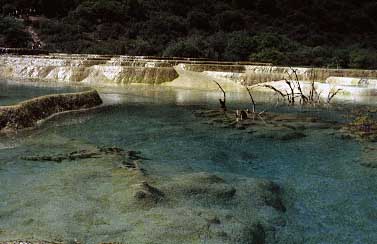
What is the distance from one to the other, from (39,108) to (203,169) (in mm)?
8453

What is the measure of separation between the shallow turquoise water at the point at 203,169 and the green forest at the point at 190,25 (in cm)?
2739

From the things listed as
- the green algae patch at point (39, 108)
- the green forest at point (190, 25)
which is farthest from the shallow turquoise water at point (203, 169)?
the green forest at point (190, 25)

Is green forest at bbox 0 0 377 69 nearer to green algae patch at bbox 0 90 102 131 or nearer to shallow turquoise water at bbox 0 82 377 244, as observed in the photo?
green algae patch at bbox 0 90 102 131

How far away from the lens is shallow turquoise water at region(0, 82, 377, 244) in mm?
7645

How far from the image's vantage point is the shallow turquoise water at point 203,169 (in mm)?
7645

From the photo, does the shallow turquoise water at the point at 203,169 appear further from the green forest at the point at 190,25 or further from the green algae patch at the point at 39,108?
the green forest at the point at 190,25

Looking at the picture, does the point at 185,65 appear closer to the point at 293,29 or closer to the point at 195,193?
the point at 195,193

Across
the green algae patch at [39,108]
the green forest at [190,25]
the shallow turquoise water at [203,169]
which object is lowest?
the shallow turquoise water at [203,169]

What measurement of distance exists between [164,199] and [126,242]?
1.87 meters

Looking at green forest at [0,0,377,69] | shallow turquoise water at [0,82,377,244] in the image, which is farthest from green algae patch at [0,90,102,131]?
green forest at [0,0,377,69]

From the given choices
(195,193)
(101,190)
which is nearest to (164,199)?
(195,193)

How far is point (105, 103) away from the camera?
74.1 ft

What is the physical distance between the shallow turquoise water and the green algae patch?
71cm

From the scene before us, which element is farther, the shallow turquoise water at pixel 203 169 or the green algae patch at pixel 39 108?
the green algae patch at pixel 39 108
